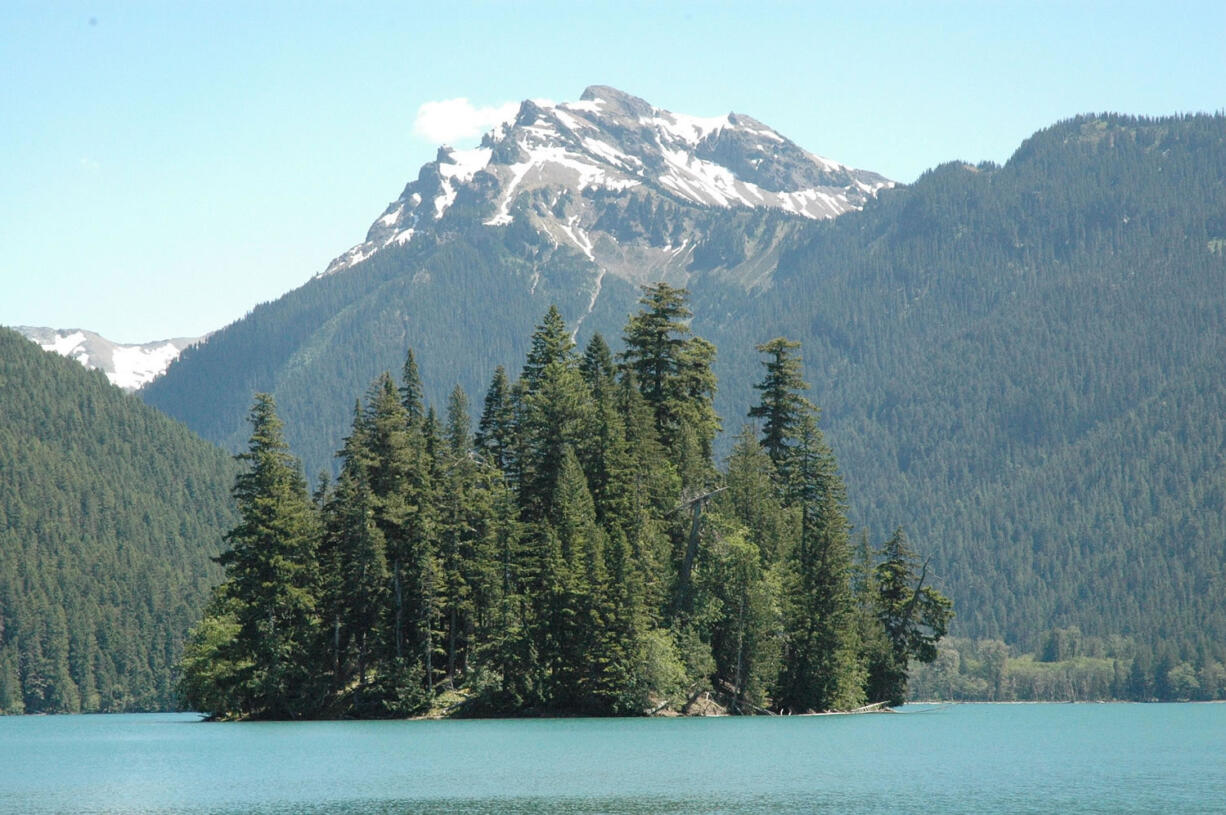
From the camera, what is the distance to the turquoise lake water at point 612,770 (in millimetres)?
51375

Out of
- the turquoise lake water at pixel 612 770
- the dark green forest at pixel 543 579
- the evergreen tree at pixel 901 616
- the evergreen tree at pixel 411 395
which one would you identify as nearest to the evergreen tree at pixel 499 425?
the evergreen tree at pixel 411 395

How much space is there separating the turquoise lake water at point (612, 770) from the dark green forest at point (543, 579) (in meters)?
3.88

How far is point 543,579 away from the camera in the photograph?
91.4 m

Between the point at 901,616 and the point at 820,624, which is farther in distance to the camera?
the point at 901,616

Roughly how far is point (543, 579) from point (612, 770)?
102 ft

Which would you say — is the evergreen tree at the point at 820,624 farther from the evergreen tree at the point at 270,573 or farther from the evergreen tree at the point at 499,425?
the evergreen tree at the point at 270,573

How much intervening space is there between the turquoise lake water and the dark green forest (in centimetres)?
388

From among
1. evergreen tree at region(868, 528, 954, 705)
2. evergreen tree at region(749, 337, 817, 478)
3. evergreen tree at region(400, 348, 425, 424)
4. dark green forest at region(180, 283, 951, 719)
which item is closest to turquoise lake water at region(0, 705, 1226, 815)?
dark green forest at region(180, 283, 951, 719)

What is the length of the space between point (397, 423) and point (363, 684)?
17.3 metres

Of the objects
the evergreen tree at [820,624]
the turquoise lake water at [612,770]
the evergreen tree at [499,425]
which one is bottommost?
the turquoise lake water at [612,770]

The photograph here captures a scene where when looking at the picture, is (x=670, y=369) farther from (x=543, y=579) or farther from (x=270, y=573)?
(x=270, y=573)

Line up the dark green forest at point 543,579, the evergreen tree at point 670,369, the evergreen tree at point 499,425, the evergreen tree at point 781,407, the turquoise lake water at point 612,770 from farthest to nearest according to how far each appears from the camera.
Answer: the evergreen tree at point 499,425 → the evergreen tree at point 781,407 → the evergreen tree at point 670,369 → the dark green forest at point 543,579 → the turquoise lake water at point 612,770

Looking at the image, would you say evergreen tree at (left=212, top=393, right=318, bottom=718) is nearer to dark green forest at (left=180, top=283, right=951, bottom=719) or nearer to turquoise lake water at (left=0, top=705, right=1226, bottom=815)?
dark green forest at (left=180, top=283, right=951, bottom=719)

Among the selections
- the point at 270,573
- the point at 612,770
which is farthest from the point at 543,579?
the point at 612,770
